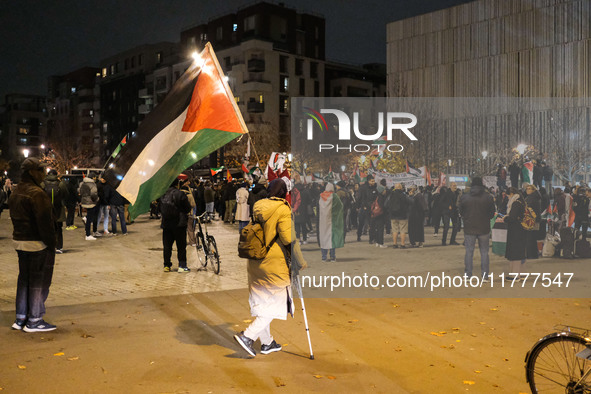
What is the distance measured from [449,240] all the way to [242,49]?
5661cm

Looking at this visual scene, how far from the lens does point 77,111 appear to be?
104000 millimetres

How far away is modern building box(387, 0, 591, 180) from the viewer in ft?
114

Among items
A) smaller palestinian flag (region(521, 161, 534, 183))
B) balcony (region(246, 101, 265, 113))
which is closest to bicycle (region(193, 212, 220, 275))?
smaller palestinian flag (region(521, 161, 534, 183))

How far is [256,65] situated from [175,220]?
5940 centimetres

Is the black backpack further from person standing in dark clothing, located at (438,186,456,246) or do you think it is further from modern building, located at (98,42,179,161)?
modern building, located at (98,42,179,161)

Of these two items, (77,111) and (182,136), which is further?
(77,111)

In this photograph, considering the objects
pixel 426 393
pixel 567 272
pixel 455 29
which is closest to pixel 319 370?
pixel 426 393

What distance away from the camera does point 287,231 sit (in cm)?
599

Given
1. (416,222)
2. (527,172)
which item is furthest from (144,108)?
(527,172)

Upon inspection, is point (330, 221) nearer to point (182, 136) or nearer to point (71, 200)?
point (182, 136)

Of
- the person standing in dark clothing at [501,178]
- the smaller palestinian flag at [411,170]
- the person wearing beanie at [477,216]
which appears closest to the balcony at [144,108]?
the smaller palestinian flag at [411,170]

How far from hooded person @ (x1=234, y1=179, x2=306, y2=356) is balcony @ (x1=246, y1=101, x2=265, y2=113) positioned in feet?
211

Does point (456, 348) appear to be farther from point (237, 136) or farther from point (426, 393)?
point (237, 136)

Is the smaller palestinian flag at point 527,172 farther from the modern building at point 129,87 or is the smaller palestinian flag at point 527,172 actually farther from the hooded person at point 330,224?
the modern building at point 129,87
